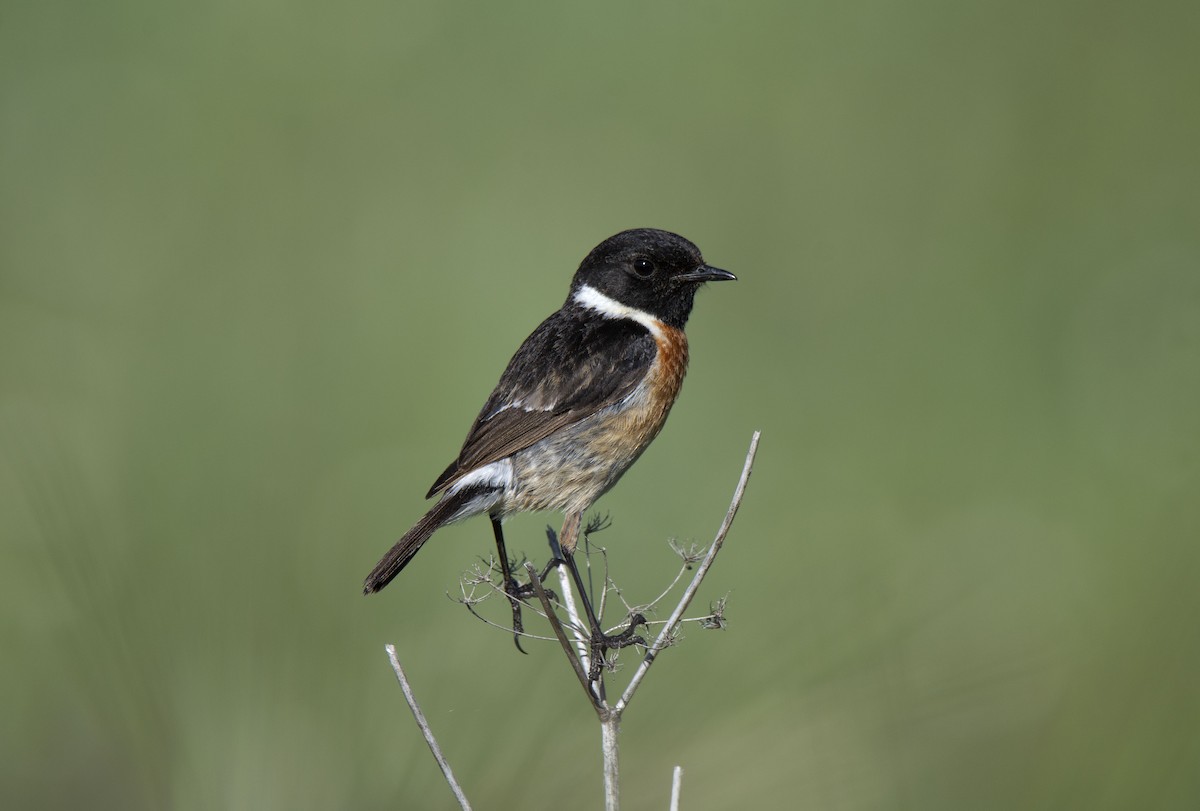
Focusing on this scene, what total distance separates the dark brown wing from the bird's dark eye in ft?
0.64

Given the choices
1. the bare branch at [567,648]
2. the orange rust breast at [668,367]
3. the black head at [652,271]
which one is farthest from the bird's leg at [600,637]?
the black head at [652,271]

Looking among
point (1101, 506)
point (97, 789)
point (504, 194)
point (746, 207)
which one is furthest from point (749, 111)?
point (97, 789)

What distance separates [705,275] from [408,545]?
1284 millimetres

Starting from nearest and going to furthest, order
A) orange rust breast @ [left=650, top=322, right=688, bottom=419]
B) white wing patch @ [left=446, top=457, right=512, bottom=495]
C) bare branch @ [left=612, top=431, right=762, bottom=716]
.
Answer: bare branch @ [left=612, top=431, right=762, bottom=716], white wing patch @ [left=446, top=457, right=512, bottom=495], orange rust breast @ [left=650, top=322, right=688, bottom=419]

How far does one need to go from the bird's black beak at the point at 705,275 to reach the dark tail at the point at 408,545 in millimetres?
1002

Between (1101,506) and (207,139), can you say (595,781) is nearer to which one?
(1101,506)

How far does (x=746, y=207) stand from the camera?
5.68 metres

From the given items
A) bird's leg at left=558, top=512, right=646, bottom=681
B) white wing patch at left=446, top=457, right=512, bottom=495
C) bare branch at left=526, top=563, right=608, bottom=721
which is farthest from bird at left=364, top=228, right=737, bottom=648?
bare branch at left=526, top=563, right=608, bottom=721

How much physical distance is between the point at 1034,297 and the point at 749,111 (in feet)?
5.43

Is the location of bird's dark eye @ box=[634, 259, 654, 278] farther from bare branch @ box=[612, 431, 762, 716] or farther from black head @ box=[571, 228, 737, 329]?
bare branch @ box=[612, 431, 762, 716]

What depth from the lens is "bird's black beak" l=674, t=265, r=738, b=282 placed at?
11.7 feet

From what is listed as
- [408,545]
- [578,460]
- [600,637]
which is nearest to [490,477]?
[578,460]

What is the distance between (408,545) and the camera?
2867 millimetres

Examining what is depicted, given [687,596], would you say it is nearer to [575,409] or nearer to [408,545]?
[408,545]
